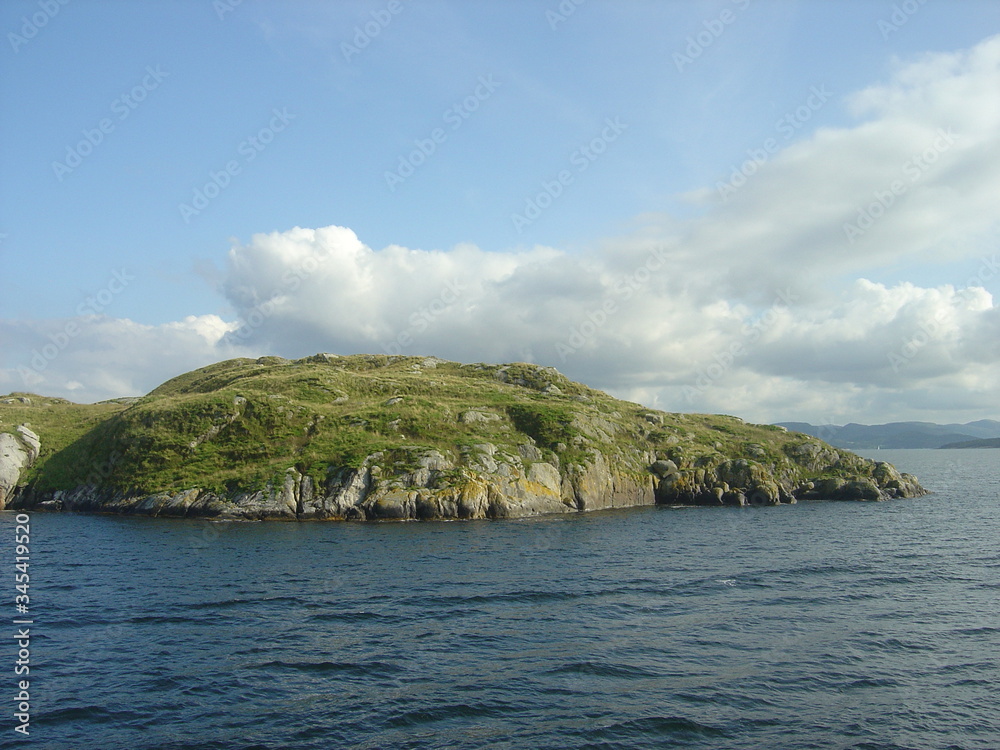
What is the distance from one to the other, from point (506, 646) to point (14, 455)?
9973cm

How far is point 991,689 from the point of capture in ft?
84.6

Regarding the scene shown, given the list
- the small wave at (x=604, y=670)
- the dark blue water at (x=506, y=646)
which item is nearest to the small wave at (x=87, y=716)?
the dark blue water at (x=506, y=646)

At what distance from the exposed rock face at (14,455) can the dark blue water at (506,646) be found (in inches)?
1647

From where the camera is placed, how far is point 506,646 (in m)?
30.8

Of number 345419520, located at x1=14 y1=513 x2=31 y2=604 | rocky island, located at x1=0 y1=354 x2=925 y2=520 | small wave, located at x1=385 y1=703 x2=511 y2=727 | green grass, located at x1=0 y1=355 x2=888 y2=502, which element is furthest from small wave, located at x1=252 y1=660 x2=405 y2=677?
green grass, located at x1=0 y1=355 x2=888 y2=502

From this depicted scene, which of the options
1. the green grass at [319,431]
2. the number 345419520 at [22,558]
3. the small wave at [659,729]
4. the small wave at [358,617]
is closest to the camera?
the small wave at [659,729]

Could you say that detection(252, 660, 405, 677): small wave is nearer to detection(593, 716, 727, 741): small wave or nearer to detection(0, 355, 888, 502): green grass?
detection(593, 716, 727, 741): small wave

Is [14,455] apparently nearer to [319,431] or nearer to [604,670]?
[319,431]

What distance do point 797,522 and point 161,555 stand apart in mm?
74453

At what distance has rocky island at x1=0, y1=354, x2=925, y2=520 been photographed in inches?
3130

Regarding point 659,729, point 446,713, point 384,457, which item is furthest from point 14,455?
point 659,729

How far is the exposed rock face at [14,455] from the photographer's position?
90.4 meters

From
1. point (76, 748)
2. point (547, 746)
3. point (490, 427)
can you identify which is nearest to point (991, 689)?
point (547, 746)

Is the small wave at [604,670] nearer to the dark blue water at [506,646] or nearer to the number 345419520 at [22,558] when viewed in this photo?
the dark blue water at [506,646]
